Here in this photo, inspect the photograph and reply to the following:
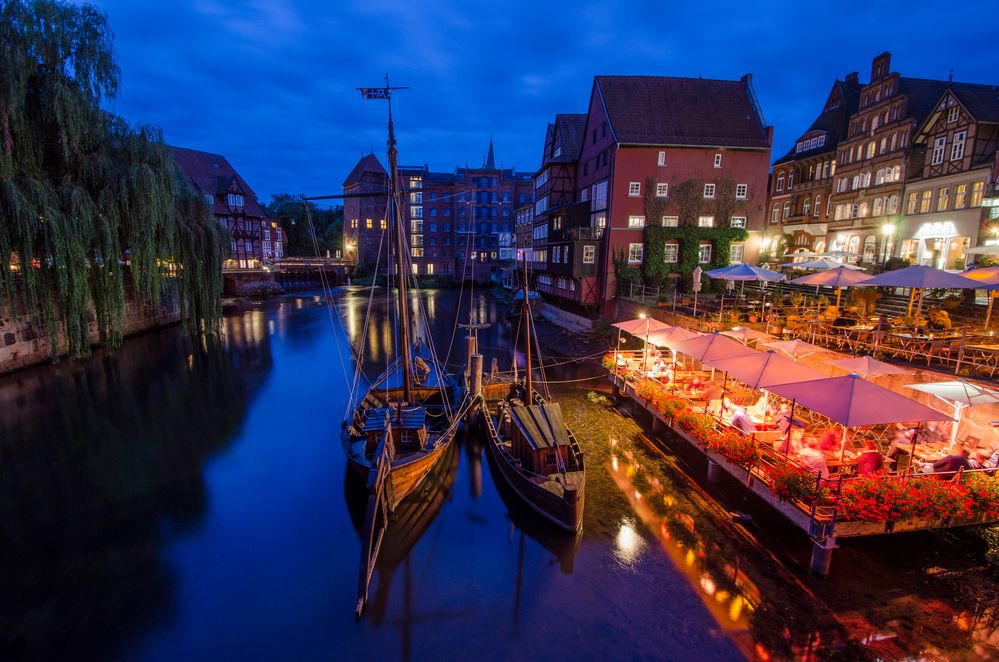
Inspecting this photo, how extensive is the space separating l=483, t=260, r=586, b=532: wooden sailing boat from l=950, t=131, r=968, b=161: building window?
30642 millimetres

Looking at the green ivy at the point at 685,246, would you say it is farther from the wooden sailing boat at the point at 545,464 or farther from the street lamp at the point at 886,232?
the wooden sailing boat at the point at 545,464

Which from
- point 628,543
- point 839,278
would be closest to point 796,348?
point 839,278

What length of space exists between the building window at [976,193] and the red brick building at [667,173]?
11.2 metres

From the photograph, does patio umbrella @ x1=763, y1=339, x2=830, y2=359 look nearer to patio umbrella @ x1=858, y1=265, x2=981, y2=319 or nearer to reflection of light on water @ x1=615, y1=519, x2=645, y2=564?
patio umbrella @ x1=858, y1=265, x2=981, y2=319

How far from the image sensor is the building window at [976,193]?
25053 millimetres

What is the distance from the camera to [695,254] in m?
34.3

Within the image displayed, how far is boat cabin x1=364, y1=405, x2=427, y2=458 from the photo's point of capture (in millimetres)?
12711

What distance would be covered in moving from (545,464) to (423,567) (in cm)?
392

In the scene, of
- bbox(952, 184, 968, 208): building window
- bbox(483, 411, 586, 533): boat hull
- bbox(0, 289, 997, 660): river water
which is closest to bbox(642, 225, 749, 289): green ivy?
bbox(952, 184, 968, 208): building window

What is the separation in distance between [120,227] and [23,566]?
716 inches

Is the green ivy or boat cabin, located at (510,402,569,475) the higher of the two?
the green ivy

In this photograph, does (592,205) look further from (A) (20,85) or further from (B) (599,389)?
(A) (20,85)

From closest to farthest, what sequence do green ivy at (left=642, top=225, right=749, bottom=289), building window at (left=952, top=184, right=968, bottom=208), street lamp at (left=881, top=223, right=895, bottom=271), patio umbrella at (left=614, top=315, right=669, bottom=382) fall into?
1. patio umbrella at (left=614, top=315, right=669, bottom=382)
2. building window at (left=952, top=184, right=968, bottom=208)
3. street lamp at (left=881, top=223, right=895, bottom=271)
4. green ivy at (left=642, top=225, right=749, bottom=289)

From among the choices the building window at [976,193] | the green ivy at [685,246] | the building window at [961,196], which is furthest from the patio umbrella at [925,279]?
the green ivy at [685,246]
